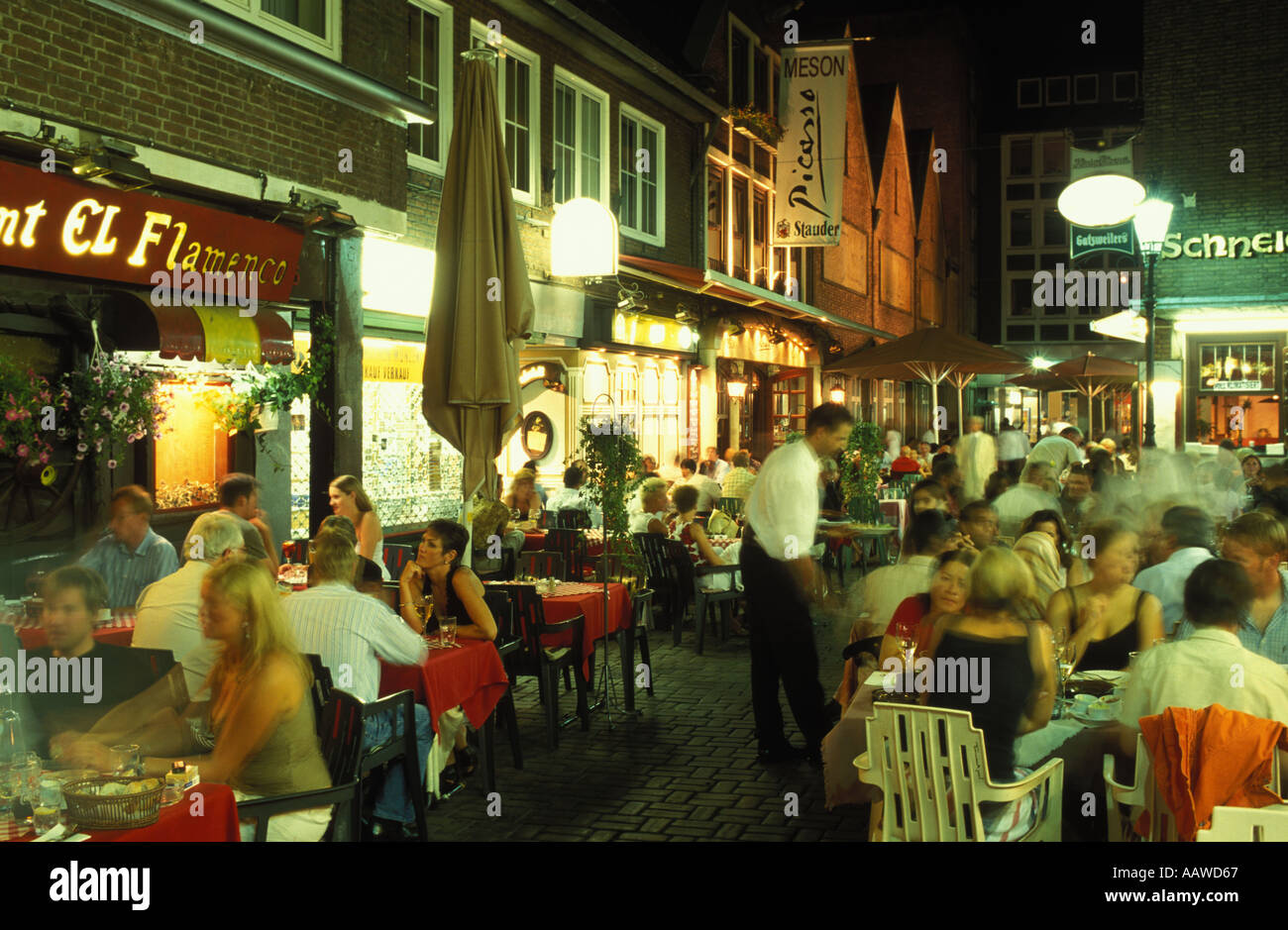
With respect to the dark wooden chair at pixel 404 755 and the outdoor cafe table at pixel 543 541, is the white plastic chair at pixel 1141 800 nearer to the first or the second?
the dark wooden chair at pixel 404 755

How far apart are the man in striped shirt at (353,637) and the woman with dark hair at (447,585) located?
99cm

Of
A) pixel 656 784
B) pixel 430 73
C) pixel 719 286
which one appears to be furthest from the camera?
pixel 719 286

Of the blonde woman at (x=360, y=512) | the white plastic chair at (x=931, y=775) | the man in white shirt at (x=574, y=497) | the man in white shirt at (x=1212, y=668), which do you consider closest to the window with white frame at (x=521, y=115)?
the man in white shirt at (x=574, y=497)

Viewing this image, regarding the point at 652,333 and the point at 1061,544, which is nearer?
the point at 1061,544

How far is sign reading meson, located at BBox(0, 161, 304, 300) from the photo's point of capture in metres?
7.60

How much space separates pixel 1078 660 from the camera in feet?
20.5

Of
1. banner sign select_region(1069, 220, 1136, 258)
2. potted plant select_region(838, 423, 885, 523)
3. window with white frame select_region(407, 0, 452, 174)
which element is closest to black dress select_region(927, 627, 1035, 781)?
window with white frame select_region(407, 0, 452, 174)

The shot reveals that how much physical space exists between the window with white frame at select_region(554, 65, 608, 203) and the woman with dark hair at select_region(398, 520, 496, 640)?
994 centimetres

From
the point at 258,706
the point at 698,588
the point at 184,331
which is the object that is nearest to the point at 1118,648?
the point at 258,706

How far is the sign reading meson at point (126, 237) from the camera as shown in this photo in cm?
760

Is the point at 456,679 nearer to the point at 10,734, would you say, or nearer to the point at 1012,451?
the point at 10,734

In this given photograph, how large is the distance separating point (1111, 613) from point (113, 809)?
4.84m

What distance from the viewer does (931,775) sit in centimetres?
454
